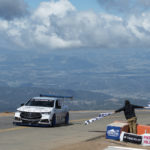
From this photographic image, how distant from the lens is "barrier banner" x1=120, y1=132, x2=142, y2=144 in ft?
55.6

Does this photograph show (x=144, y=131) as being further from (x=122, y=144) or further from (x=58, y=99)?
(x=58, y=99)

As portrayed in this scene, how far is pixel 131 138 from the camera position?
17078 mm

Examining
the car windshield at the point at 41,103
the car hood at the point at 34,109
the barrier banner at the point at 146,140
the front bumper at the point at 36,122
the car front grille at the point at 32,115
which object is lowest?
the barrier banner at the point at 146,140

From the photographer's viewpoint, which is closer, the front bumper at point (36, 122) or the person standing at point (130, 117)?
the person standing at point (130, 117)

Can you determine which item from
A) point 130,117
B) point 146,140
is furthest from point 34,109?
point 146,140

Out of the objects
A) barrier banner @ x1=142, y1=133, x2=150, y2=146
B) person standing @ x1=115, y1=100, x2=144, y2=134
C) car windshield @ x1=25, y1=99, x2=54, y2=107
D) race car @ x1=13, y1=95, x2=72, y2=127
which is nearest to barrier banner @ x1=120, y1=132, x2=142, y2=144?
barrier banner @ x1=142, y1=133, x2=150, y2=146

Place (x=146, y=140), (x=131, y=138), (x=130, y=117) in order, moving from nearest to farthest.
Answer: (x=146, y=140)
(x=131, y=138)
(x=130, y=117)

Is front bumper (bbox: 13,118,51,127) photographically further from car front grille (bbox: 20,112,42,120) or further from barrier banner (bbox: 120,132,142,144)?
barrier banner (bbox: 120,132,142,144)

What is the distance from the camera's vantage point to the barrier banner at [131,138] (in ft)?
55.6

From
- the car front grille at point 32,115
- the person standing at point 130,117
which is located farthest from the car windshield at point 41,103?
the person standing at point 130,117

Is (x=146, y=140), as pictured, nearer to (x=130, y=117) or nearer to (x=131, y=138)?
(x=131, y=138)

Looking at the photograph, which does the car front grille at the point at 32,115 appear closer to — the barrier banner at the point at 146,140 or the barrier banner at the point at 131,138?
the barrier banner at the point at 131,138

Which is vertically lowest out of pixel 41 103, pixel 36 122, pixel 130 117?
pixel 36 122

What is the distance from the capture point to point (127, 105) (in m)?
18.4
